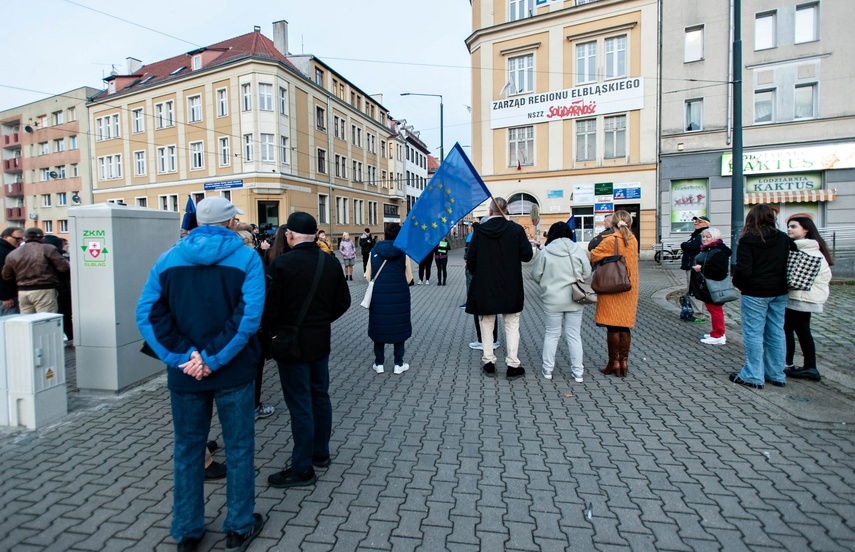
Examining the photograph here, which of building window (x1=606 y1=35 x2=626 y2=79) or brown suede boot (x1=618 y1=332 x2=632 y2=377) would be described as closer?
brown suede boot (x1=618 y1=332 x2=632 y2=377)

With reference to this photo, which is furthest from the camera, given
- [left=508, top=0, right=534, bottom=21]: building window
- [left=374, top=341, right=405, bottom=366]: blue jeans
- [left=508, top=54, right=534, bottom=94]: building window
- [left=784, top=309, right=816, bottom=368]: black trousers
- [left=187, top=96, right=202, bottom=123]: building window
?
[left=187, top=96, right=202, bottom=123]: building window

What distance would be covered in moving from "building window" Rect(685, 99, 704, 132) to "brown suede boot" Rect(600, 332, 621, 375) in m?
22.0

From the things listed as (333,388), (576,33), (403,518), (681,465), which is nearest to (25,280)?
(333,388)

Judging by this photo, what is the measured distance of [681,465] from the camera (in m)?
3.75

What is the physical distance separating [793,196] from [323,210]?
109ft

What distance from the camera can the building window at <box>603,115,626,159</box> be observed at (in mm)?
25250

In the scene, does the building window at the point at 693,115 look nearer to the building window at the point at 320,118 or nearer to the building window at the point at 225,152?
the building window at the point at 320,118

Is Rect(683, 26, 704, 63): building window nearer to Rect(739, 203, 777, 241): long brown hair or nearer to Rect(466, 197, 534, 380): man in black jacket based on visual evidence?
Rect(739, 203, 777, 241): long brown hair

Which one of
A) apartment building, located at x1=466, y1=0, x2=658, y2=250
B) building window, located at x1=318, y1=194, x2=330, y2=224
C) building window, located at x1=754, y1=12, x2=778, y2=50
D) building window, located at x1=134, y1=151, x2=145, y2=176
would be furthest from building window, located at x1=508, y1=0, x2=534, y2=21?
building window, located at x1=134, y1=151, x2=145, y2=176

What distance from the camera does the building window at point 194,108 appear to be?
126ft

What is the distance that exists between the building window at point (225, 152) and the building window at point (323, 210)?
7.96 m

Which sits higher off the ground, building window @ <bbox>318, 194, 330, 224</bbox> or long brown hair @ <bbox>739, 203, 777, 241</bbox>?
building window @ <bbox>318, 194, 330, 224</bbox>

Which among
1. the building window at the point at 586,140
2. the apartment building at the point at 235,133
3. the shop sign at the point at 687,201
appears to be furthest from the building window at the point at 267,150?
the shop sign at the point at 687,201

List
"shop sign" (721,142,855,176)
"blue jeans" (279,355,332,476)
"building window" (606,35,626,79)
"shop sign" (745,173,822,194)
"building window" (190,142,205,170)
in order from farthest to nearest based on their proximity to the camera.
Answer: "building window" (190,142,205,170)
"building window" (606,35,626,79)
"shop sign" (745,173,822,194)
"shop sign" (721,142,855,176)
"blue jeans" (279,355,332,476)
